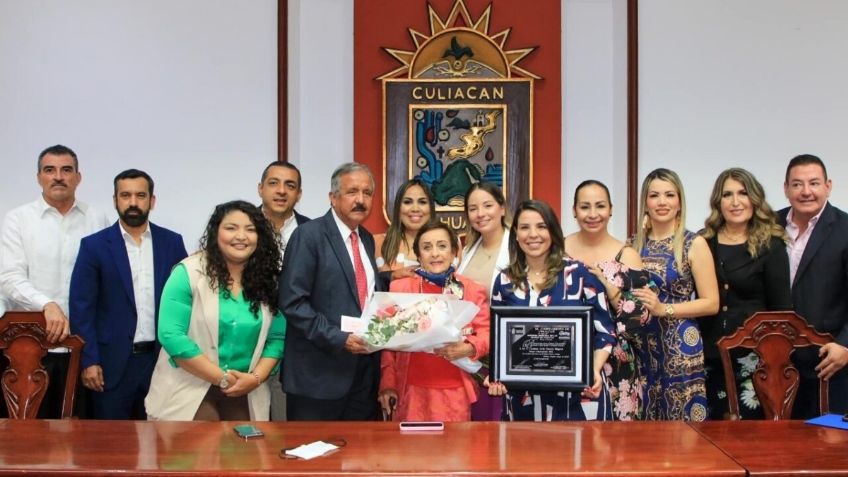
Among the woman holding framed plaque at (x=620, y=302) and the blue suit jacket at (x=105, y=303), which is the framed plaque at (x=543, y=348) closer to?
the woman holding framed plaque at (x=620, y=302)

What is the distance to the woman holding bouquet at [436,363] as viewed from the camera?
315 centimetres

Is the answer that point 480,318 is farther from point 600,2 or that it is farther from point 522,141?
point 600,2

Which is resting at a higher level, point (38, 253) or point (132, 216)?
point (132, 216)

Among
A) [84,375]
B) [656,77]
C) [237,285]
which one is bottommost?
[84,375]

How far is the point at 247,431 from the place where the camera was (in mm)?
2342

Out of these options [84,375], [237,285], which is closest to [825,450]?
[237,285]

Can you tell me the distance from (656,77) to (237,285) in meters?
3.20

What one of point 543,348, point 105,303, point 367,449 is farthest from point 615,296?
point 105,303

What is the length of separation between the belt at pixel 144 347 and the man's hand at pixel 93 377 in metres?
0.19

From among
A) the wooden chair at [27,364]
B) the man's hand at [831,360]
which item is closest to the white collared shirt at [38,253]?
the wooden chair at [27,364]

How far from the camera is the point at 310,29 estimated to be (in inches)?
202

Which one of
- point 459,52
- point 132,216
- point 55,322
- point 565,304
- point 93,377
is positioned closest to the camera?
point 565,304

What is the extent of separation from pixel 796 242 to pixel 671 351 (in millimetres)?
860

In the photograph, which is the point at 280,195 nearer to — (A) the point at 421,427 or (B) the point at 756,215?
(A) the point at 421,427
